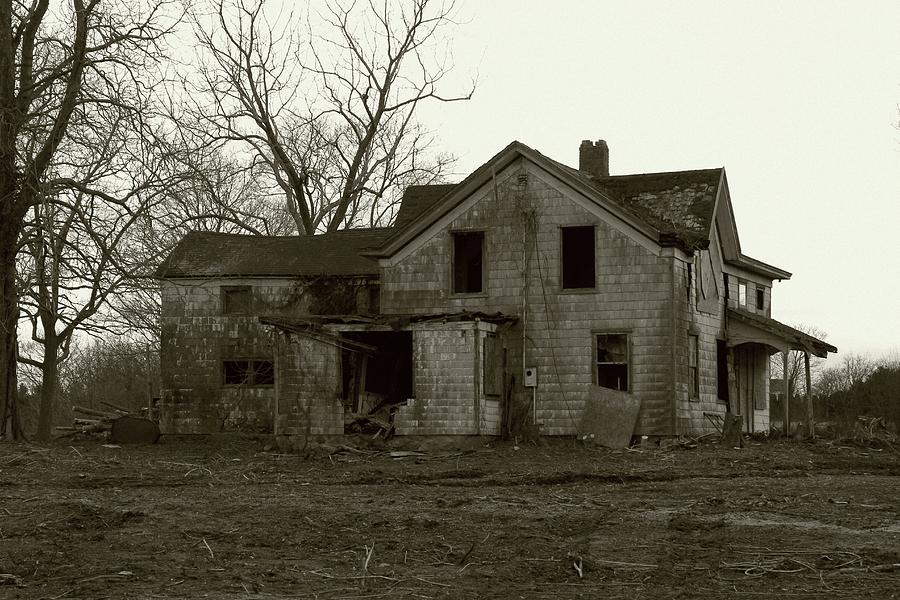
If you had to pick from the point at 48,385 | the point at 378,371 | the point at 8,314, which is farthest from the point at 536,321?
the point at 48,385

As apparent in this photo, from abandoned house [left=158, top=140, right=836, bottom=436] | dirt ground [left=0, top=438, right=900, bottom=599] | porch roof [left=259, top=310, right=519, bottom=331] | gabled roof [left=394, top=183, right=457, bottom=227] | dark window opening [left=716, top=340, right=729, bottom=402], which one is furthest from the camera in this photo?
gabled roof [left=394, top=183, right=457, bottom=227]

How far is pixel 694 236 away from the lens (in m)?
29.1

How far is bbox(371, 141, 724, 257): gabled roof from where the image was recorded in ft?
94.3

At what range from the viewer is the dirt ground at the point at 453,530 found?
10961 millimetres

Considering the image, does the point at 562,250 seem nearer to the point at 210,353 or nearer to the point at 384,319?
the point at 384,319

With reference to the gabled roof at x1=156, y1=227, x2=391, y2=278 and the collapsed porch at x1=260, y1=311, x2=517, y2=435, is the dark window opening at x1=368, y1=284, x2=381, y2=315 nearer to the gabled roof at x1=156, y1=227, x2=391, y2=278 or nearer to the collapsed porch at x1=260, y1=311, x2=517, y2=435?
the gabled roof at x1=156, y1=227, x2=391, y2=278

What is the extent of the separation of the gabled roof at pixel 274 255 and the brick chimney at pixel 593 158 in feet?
20.5

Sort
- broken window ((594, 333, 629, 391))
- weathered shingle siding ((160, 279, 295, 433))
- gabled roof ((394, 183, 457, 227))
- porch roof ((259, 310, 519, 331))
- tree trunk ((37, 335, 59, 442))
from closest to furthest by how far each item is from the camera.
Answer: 1. porch roof ((259, 310, 519, 331))
2. broken window ((594, 333, 629, 391))
3. gabled roof ((394, 183, 457, 227))
4. weathered shingle siding ((160, 279, 295, 433))
5. tree trunk ((37, 335, 59, 442))

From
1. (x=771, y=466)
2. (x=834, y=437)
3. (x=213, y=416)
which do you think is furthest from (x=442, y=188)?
(x=771, y=466)

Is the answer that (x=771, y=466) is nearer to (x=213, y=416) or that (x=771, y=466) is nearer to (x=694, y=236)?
(x=694, y=236)

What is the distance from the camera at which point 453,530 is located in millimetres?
14297

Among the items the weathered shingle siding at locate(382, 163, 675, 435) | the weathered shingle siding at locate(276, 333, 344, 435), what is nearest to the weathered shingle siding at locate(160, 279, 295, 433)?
the weathered shingle siding at locate(276, 333, 344, 435)

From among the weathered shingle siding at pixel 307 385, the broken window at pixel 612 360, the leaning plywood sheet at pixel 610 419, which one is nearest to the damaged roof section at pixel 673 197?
the broken window at pixel 612 360

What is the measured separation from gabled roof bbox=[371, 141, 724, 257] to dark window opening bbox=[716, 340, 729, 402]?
3716mm
